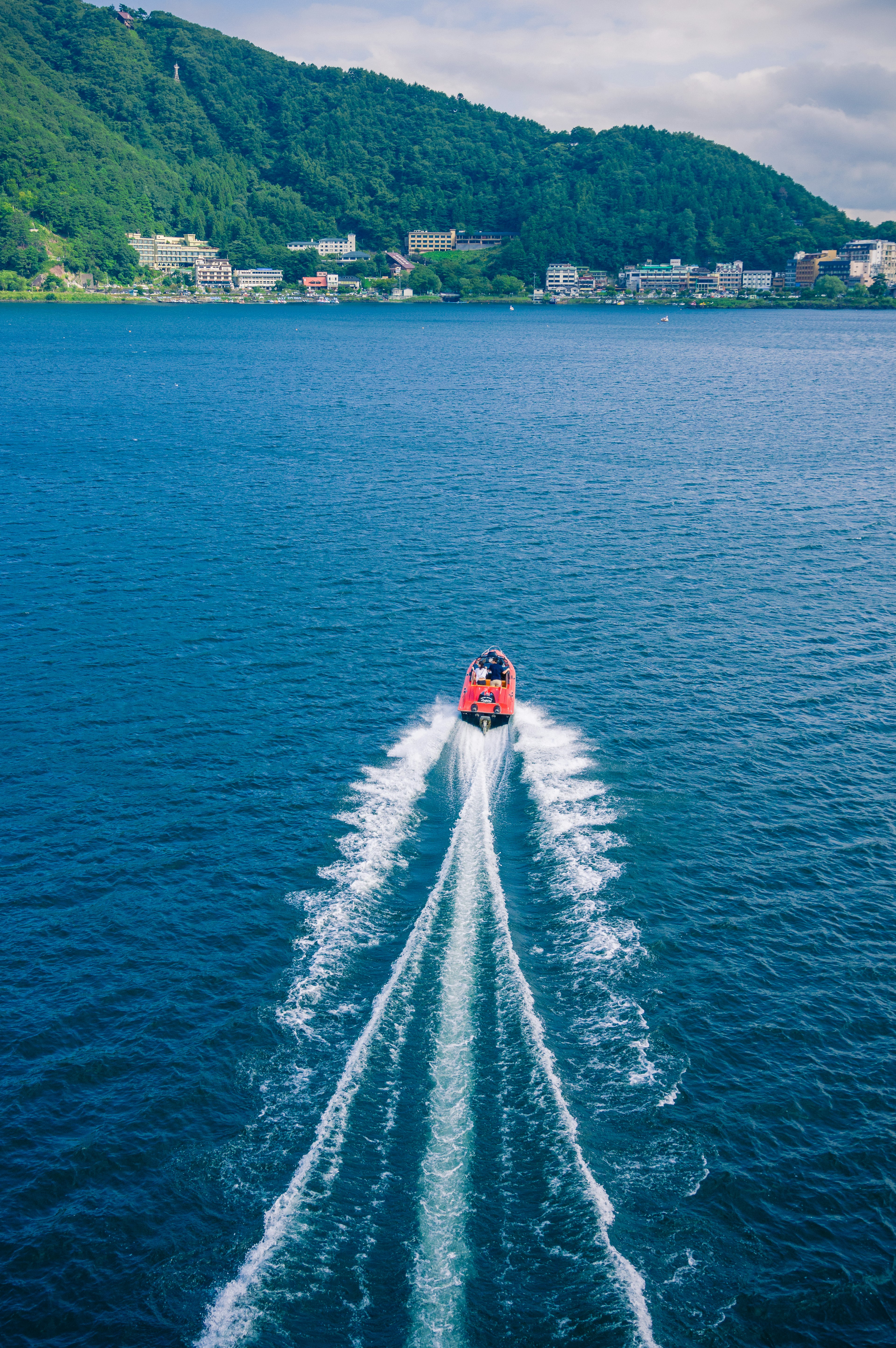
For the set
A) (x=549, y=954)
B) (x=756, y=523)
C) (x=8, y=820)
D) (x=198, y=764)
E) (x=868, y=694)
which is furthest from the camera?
(x=756, y=523)

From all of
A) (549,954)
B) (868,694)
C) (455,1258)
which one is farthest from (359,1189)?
(868,694)

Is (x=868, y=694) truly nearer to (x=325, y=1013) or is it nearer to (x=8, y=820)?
(x=325, y=1013)

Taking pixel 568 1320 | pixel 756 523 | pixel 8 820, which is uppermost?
pixel 756 523

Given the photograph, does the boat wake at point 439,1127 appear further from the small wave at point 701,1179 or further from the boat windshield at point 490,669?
the boat windshield at point 490,669

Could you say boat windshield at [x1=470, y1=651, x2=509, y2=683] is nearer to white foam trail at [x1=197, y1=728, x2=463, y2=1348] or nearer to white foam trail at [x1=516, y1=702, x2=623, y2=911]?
white foam trail at [x1=516, y1=702, x2=623, y2=911]

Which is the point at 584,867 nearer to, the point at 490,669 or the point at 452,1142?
the point at 452,1142

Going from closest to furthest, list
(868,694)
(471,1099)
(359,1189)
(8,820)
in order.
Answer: (359,1189) < (471,1099) < (8,820) < (868,694)
